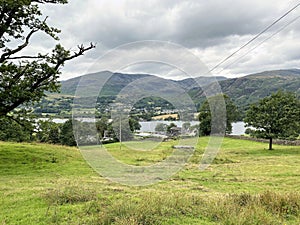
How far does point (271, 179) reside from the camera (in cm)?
1677

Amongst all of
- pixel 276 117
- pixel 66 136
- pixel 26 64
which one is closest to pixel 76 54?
pixel 26 64

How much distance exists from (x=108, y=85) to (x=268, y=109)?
34783 mm

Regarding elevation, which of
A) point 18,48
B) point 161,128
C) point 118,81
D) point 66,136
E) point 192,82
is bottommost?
point 66,136

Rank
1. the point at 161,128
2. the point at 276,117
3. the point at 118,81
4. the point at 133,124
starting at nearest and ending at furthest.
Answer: the point at 118,81
the point at 133,124
the point at 161,128
the point at 276,117

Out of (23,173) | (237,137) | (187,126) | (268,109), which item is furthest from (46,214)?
(237,137)

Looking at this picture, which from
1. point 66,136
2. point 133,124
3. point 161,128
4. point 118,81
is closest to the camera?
point 118,81

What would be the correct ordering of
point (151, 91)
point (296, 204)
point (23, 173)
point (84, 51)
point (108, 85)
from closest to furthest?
point (296, 204) < point (108, 85) < point (151, 91) < point (23, 173) < point (84, 51)

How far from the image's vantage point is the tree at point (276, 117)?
38422mm

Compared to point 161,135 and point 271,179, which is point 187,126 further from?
point 271,179

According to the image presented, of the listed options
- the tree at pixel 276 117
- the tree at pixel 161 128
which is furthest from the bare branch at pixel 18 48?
the tree at pixel 276 117

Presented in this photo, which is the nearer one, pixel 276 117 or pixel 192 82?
pixel 192 82

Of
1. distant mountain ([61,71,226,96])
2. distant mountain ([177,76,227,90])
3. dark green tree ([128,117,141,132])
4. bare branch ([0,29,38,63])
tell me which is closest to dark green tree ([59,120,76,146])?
bare branch ([0,29,38,63])

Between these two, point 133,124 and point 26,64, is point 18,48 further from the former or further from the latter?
point 133,124

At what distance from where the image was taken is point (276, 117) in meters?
38.8
